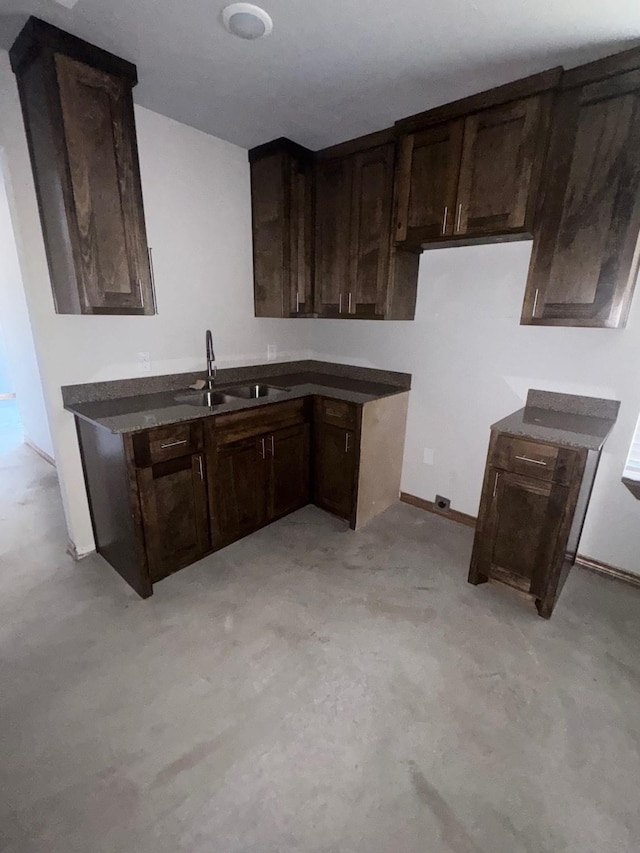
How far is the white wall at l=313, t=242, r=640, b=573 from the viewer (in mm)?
2232

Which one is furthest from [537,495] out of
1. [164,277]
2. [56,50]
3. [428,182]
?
[56,50]

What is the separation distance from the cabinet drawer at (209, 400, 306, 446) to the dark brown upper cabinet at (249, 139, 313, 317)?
79cm

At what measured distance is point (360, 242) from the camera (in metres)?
2.72

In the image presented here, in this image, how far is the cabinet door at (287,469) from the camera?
2.68 m

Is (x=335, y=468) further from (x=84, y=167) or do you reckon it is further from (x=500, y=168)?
(x=84, y=167)

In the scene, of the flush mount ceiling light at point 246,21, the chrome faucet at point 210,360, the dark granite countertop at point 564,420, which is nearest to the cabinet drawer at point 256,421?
the chrome faucet at point 210,360

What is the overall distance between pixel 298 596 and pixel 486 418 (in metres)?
1.71

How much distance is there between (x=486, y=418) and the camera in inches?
107

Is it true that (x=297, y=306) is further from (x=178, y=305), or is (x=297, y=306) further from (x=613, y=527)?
(x=613, y=527)

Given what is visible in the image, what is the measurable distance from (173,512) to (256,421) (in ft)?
2.38

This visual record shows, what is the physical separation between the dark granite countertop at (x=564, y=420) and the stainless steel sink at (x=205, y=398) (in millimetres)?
1742

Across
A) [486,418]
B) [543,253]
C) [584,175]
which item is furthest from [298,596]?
[584,175]

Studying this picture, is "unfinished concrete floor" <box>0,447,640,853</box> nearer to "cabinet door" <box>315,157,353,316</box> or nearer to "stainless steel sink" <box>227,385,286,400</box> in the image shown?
"stainless steel sink" <box>227,385,286,400</box>

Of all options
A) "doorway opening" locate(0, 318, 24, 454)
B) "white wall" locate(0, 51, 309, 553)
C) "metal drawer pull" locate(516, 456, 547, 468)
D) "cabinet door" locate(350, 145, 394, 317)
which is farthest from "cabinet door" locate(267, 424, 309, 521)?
"doorway opening" locate(0, 318, 24, 454)
